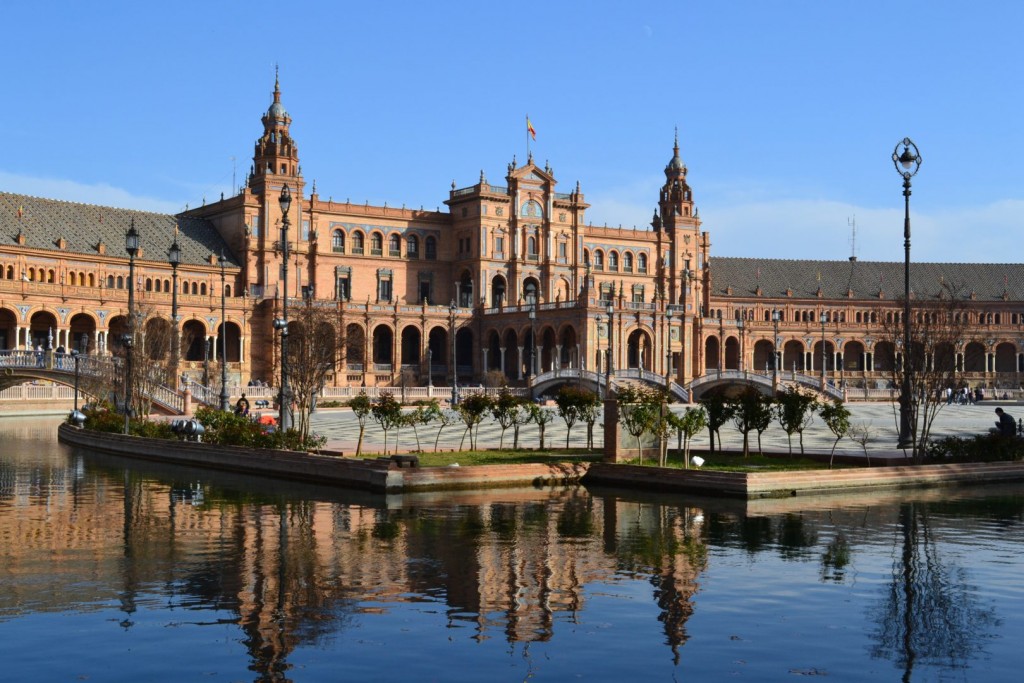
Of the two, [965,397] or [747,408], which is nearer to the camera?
[747,408]

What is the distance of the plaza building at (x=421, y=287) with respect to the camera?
290 feet

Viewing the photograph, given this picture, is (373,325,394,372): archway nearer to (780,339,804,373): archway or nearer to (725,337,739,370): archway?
(725,337,739,370): archway

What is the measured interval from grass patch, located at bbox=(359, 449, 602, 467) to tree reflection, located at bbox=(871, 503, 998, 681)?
44.6ft

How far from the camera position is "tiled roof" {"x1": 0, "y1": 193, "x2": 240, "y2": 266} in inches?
Result: 3509

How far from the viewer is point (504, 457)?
3347 centimetres

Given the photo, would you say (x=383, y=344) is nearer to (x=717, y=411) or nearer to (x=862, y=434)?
(x=862, y=434)

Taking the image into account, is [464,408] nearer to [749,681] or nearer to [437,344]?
[749,681]

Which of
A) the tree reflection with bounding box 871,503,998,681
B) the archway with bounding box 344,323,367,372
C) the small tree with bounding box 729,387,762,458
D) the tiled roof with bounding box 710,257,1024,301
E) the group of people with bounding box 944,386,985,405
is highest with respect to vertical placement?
the tiled roof with bounding box 710,257,1024,301

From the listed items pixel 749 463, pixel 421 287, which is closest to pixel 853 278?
pixel 421 287

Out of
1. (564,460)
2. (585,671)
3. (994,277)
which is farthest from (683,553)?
(994,277)

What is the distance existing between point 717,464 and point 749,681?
20.2 metres

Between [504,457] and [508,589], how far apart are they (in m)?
17.0

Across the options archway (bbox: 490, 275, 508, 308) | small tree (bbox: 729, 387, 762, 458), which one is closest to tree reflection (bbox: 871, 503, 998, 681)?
small tree (bbox: 729, 387, 762, 458)

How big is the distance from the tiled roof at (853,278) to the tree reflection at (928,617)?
11316cm
